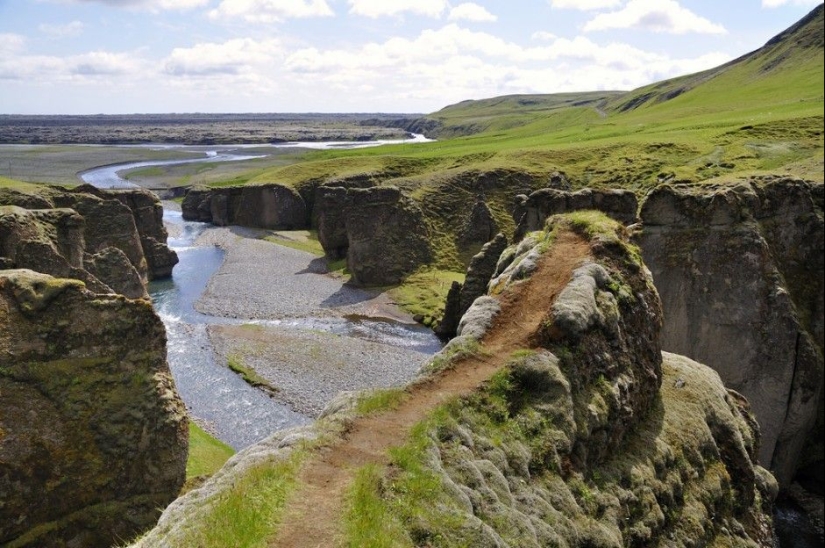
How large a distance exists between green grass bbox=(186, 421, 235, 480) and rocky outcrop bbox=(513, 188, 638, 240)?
1326 inches

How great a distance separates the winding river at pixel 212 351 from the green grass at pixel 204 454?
1.95 meters

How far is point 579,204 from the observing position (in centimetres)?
5469

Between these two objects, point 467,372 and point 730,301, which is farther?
point 730,301

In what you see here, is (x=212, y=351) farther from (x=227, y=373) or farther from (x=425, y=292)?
(x=425, y=292)

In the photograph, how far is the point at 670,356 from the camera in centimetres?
3072

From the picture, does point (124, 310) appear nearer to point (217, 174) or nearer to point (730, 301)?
point (730, 301)

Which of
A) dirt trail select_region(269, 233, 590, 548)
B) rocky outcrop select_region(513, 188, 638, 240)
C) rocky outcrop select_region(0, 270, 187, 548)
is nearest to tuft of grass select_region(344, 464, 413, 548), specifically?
dirt trail select_region(269, 233, 590, 548)

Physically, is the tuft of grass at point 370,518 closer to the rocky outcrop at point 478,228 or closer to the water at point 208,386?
the water at point 208,386

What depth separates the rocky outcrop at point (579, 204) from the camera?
51969 mm

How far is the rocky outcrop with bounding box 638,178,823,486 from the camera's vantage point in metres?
37.1

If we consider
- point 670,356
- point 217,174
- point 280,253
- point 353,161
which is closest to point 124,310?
point 670,356

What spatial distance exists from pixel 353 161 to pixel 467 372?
→ 12556 cm

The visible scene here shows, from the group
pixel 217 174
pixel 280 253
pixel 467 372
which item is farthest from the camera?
pixel 217 174

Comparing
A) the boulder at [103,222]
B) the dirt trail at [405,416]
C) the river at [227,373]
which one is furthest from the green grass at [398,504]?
the boulder at [103,222]
